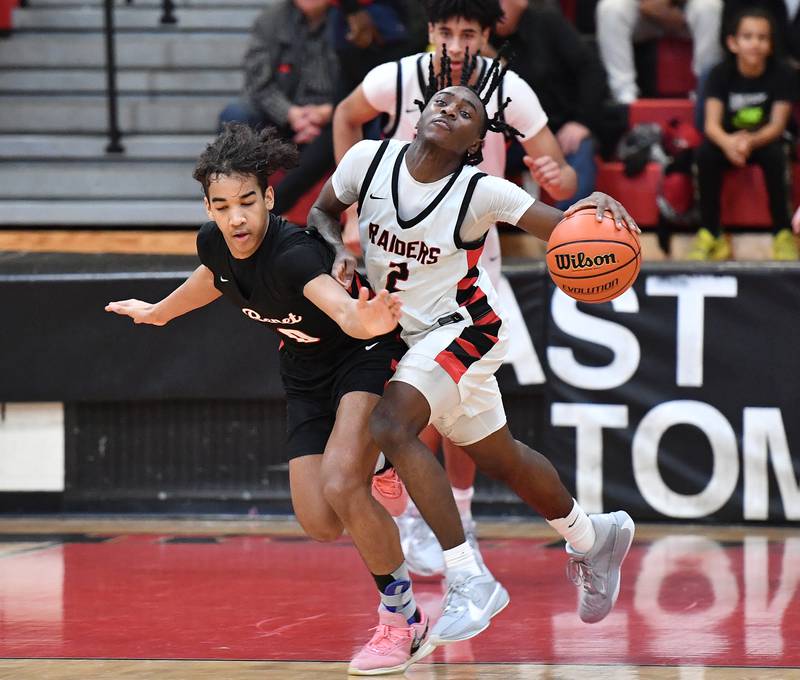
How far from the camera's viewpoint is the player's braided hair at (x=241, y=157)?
14.0 feet

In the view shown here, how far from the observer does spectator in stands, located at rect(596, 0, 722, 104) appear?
8281 millimetres

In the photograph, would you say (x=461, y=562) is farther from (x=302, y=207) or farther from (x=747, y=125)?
(x=747, y=125)

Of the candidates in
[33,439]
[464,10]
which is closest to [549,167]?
[464,10]

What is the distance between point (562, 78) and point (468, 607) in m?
4.41

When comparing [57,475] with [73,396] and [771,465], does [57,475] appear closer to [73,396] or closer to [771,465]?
[73,396]

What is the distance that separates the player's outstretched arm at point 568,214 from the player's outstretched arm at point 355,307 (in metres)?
0.60

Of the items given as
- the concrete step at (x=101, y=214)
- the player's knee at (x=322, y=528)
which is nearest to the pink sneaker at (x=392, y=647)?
the player's knee at (x=322, y=528)

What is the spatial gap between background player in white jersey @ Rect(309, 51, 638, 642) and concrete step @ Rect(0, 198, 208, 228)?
388 centimetres

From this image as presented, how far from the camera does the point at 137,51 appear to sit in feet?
31.5

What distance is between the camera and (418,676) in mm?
4137

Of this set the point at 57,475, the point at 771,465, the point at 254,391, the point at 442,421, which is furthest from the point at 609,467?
the point at 57,475

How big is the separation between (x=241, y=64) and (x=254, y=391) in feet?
11.7

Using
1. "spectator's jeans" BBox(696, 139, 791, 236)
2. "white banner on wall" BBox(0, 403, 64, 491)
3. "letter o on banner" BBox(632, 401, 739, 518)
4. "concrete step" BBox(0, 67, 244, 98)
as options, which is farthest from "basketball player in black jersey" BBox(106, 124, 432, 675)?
"concrete step" BBox(0, 67, 244, 98)

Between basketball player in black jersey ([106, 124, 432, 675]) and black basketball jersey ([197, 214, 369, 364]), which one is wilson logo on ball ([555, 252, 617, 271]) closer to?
basketball player in black jersey ([106, 124, 432, 675])
